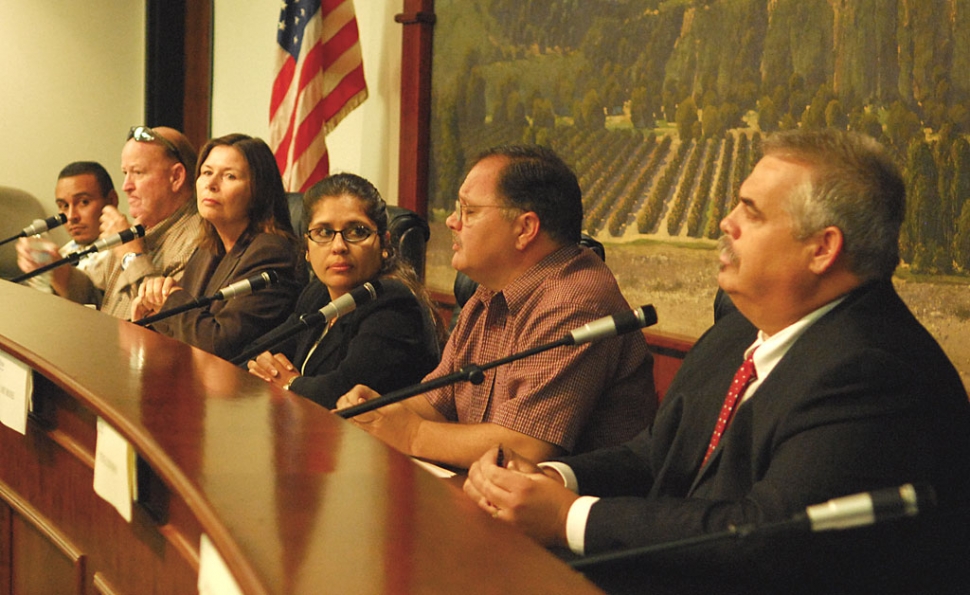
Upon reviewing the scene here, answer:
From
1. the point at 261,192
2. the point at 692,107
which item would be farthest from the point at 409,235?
the point at 692,107

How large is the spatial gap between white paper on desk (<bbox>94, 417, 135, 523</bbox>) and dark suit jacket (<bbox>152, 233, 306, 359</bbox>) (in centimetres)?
154

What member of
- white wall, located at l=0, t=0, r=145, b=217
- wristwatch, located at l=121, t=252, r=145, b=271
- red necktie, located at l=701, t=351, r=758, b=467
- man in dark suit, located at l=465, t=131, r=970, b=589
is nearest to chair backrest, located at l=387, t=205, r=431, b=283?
wristwatch, located at l=121, t=252, r=145, b=271

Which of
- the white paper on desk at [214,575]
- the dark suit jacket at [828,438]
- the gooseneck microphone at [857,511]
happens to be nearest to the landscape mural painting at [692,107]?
the dark suit jacket at [828,438]

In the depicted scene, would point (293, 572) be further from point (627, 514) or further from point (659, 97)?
point (659, 97)

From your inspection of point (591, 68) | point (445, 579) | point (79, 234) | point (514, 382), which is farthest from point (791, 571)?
point (79, 234)

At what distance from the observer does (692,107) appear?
329cm

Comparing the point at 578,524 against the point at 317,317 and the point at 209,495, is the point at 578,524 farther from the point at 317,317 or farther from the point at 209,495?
the point at 317,317

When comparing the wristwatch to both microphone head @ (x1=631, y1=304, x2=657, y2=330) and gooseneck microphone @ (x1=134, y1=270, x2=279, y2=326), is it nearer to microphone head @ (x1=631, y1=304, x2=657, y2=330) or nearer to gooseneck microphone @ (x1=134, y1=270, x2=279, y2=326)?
gooseneck microphone @ (x1=134, y1=270, x2=279, y2=326)

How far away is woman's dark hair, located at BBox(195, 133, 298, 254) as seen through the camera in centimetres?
340

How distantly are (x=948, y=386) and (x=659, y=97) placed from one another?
2146 millimetres

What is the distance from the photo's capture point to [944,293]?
2.65 metres

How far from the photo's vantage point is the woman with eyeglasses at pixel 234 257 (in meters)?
3.13

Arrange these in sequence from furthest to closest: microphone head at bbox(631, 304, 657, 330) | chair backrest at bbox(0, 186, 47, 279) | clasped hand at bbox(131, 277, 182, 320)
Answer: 1. chair backrest at bbox(0, 186, 47, 279)
2. clasped hand at bbox(131, 277, 182, 320)
3. microphone head at bbox(631, 304, 657, 330)

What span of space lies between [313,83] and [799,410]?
371 cm
